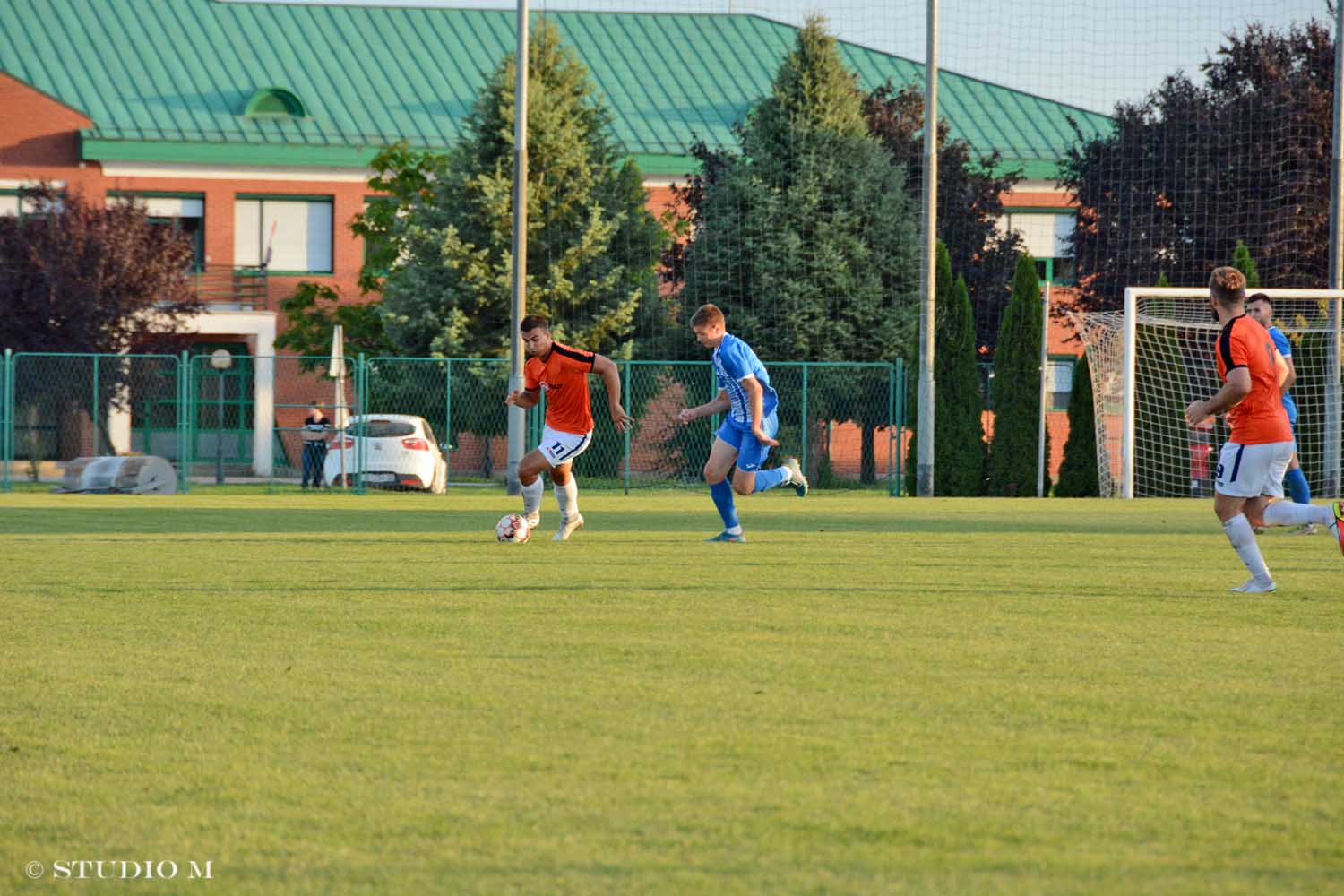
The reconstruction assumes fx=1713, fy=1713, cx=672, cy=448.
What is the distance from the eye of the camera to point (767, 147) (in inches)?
1467

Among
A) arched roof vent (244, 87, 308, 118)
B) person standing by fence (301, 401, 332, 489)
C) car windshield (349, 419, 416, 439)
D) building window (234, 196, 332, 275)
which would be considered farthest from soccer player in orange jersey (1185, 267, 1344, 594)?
arched roof vent (244, 87, 308, 118)

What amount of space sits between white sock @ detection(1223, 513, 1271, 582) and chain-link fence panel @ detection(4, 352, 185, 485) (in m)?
25.9

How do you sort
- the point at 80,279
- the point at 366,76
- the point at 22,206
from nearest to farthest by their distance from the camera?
the point at 80,279 → the point at 22,206 → the point at 366,76

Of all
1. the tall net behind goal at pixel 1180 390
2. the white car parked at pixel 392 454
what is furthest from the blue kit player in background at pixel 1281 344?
the white car parked at pixel 392 454

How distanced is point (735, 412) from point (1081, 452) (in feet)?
57.9

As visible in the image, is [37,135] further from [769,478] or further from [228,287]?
[769,478]

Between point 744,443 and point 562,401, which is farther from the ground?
point 562,401

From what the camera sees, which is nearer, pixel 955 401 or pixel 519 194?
pixel 519 194

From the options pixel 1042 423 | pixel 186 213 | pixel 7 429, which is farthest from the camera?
pixel 186 213

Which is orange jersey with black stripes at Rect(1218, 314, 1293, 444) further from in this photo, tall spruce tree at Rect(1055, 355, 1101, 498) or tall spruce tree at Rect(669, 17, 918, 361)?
tall spruce tree at Rect(669, 17, 918, 361)

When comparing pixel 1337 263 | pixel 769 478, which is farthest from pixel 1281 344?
pixel 1337 263

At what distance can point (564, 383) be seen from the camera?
1449 cm

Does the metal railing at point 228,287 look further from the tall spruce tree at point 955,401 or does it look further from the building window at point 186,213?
the tall spruce tree at point 955,401

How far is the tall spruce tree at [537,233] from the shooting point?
117 ft
